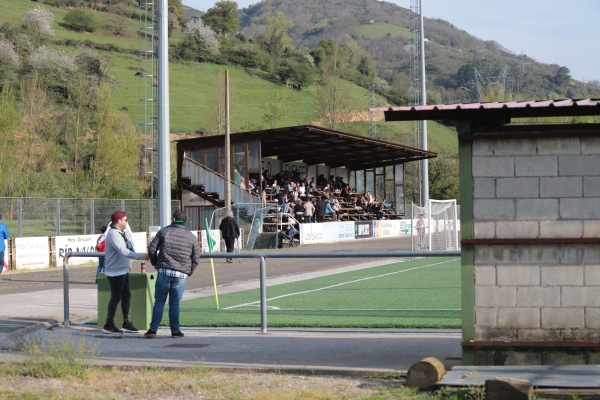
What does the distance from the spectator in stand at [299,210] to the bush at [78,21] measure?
305 ft

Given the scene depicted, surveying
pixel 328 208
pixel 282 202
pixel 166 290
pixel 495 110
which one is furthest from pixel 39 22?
pixel 495 110

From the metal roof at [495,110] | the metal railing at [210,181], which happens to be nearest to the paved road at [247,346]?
the metal roof at [495,110]

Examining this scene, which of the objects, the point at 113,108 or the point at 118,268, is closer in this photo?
the point at 118,268

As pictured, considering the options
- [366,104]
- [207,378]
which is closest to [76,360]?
[207,378]

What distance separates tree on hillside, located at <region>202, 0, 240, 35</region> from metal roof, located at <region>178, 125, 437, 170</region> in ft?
A: 387

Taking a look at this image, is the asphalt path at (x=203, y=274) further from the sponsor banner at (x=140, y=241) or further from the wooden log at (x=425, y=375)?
the wooden log at (x=425, y=375)

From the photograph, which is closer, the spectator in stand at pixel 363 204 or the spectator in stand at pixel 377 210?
the spectator in stand at pixel 363 204

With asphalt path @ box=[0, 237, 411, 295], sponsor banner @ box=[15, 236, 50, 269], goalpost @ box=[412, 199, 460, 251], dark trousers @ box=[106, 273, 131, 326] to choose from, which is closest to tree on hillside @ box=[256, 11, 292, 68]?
goalpost @ box=[412, 199, 460, 251]

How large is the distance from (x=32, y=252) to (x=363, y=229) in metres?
26.9

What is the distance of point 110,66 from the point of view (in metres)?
112

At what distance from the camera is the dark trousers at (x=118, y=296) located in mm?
14039

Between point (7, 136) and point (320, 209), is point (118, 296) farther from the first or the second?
point (7, 136)

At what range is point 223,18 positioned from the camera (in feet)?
586

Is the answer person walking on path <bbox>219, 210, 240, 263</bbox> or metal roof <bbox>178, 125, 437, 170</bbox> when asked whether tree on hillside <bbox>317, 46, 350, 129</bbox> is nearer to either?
metal roof <bbox>178, 125, 437, 170</bbox>
